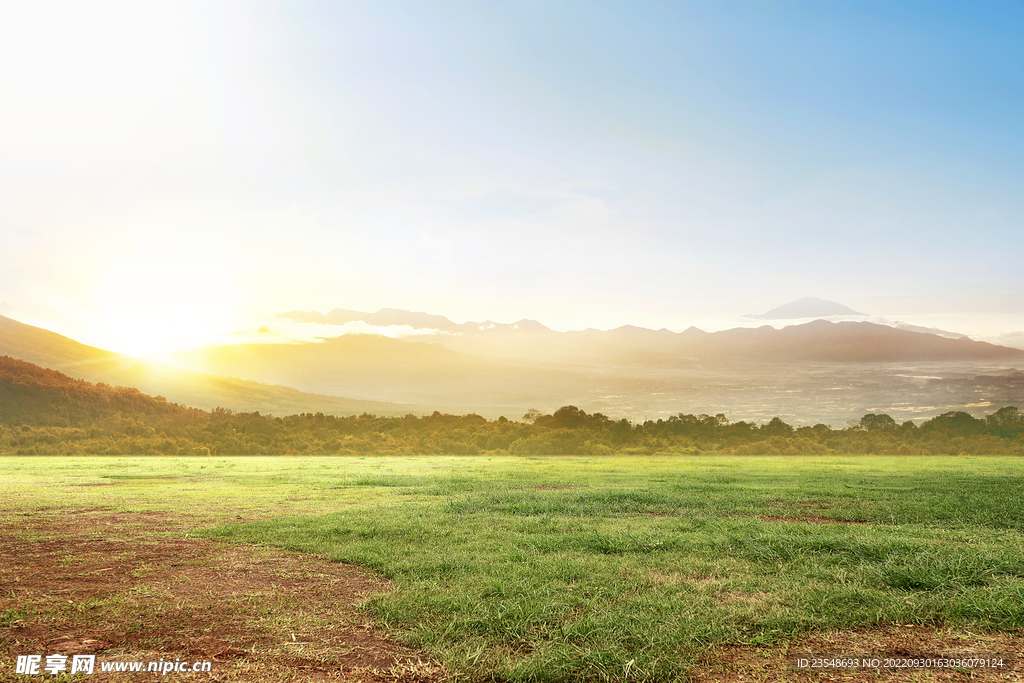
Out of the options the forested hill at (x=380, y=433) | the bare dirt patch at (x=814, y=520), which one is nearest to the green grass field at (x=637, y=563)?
the bare dirt patch at (x=814, y=520)

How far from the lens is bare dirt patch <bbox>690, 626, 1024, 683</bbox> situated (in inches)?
190

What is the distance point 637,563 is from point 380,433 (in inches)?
2983

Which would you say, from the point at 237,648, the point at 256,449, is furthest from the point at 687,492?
the point at 256,449

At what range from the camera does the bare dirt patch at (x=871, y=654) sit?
15.8 ft

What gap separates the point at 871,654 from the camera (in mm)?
5227

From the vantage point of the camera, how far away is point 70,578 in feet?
25.5

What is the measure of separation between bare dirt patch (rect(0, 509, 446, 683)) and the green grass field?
19.5 inches

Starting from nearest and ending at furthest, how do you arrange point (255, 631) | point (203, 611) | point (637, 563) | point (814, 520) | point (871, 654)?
point (871, 654)
point (255, 631)
point (203, 611)
point (637, 563)
point (814, 520)

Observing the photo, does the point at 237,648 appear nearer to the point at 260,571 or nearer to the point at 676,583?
the point at 260,571

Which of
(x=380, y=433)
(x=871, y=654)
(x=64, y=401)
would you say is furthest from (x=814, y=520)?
(x=64, y=401)

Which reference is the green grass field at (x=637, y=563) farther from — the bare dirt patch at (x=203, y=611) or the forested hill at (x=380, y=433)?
the forested hill at (x=380, y=433)

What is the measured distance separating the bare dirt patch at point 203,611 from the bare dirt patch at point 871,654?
2.69 meters

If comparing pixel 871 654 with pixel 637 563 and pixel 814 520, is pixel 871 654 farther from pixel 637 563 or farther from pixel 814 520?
pixel 814 520

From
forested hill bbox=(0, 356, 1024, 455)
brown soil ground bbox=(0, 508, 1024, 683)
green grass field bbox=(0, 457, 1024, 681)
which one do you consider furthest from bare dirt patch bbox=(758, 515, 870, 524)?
forested hill bbox=(0, 356, 1024, 455)
